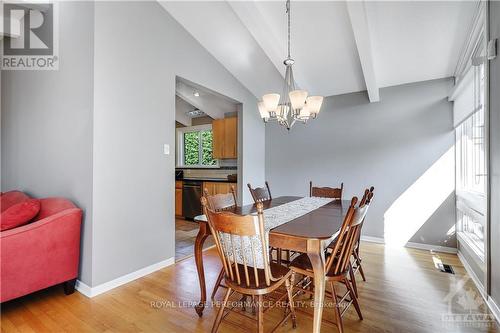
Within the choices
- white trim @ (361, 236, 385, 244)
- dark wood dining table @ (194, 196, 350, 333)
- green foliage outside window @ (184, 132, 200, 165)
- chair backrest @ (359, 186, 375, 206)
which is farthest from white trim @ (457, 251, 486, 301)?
green foliage outside window @ (184, 132, 200, 165)

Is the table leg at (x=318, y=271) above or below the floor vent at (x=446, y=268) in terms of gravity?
above

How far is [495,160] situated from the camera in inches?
76.4

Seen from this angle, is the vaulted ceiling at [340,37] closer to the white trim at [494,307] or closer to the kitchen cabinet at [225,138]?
the kitchen cabinet at [225,138]

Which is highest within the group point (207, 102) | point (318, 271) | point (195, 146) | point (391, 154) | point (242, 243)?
point (207, 102)

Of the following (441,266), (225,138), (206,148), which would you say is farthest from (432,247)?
(206,148)

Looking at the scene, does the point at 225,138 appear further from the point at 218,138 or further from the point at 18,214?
the point at 18,214

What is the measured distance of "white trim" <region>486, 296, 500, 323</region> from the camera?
6.17ft

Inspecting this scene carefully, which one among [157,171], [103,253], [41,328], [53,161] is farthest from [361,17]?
[41,328]

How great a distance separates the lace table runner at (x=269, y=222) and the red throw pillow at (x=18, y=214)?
6.30 feet

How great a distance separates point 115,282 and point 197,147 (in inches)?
159

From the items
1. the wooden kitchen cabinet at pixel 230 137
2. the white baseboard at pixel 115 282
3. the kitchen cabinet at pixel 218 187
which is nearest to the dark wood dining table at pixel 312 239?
the white baseboard at pixel 115 282

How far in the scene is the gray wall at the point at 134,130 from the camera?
233 cm

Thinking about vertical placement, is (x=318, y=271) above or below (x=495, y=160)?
below

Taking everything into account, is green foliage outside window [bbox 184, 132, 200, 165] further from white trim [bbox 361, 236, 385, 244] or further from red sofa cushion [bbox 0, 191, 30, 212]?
white trim [bbox 361, 236, 385, 244]
